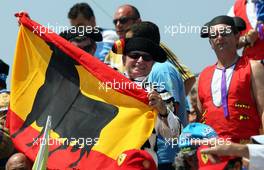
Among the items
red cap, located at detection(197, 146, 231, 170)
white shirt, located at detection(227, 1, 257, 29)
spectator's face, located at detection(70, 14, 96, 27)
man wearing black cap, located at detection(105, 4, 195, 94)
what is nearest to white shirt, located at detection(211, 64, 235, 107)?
white shirt, located at detection(227, 1, 257, 29)

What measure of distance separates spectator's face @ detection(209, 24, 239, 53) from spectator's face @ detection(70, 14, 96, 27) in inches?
105

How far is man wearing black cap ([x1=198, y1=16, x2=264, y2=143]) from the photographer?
9.95 meters

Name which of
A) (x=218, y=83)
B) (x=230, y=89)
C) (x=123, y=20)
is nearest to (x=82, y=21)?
(x=123, y=20)

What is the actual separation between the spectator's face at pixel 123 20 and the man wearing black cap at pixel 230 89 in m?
1.74

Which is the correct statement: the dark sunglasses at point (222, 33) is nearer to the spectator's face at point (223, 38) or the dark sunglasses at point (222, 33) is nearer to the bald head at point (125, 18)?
the spectator's face at point (223, 38)

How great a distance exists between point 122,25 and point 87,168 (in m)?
2.53

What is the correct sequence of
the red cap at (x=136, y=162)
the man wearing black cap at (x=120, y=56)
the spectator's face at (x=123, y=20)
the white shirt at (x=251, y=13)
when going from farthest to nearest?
1. the spectator's face at (x=123, y=20)
2. the man wearing black cap at (x=120, y=56)
3. the white shirt at (x=251, y=13)
4. the red cap at (x=136, y=162)

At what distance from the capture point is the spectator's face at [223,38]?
10.2 metres

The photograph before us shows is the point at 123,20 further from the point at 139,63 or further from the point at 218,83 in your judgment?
the point at 218,83

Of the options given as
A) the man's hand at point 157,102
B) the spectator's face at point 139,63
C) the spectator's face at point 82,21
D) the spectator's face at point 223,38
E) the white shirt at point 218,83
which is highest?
the spectator's face at point 82,21

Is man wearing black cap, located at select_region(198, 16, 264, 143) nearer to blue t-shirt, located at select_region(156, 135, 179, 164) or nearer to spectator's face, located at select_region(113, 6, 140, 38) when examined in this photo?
blue t-shirt, located at select_region(156, 135, 179, 164)

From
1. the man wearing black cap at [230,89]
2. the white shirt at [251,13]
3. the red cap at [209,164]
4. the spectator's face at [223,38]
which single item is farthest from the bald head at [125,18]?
the red cap at [209,164]

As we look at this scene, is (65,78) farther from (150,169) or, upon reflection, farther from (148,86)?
(150,169)

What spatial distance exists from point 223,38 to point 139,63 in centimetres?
83
